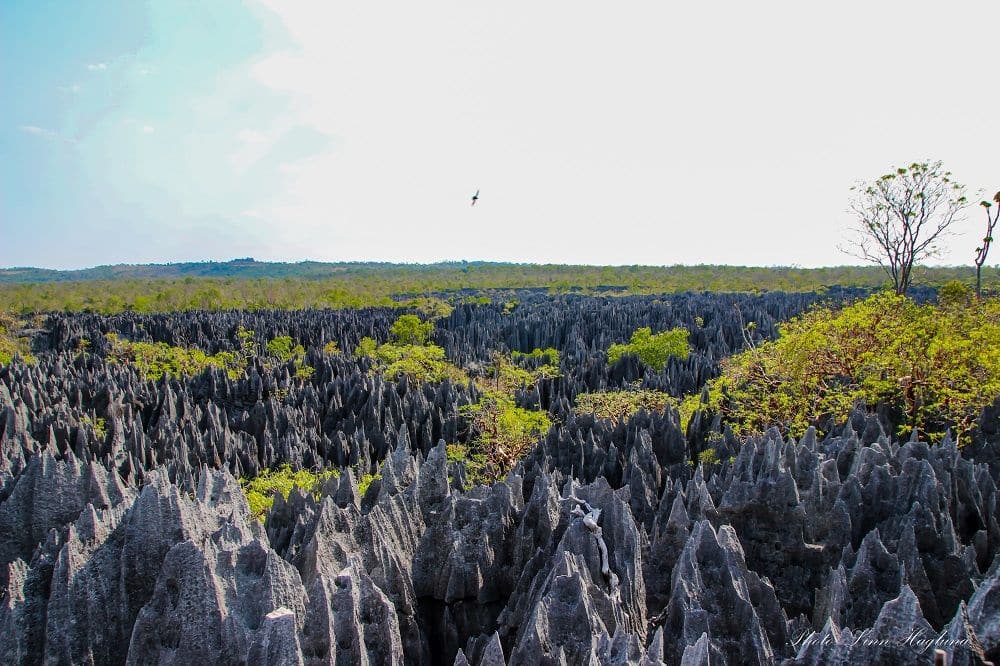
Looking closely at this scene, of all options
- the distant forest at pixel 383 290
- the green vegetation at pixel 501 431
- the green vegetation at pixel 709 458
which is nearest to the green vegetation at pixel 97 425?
the green vegetation at pixel 501 431

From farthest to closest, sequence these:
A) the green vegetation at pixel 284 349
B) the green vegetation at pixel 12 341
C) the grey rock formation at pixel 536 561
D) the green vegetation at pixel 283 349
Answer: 1. the green vegetation at pixel 283 349
2. the green vegetation at pixel 284 349
3. the green vegetation at pixel 12 341
4. the grey rock formation at pixel 536 561

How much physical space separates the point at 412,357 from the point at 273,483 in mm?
20613

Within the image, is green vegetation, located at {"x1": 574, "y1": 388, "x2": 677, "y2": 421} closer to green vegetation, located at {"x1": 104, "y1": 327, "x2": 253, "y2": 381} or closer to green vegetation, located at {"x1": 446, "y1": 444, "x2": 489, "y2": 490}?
green vegetation, located at {"x1": 446, "y1": 444, "x2": 489, "y2": 490}

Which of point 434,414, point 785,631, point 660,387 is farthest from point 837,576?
point 660,387

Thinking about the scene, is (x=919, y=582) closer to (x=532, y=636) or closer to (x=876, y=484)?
(x=876, y=484)

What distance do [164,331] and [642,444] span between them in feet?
165

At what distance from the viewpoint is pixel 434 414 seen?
23062mm

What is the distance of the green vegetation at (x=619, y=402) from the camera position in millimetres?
22125

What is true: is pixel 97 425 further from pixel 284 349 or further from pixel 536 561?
pixel 284 349

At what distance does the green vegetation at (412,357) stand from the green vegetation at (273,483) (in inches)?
499

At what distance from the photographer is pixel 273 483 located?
17016 millimetres

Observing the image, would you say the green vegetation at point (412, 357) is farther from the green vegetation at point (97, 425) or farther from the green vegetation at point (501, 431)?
the green vegetation at point (97, 425)

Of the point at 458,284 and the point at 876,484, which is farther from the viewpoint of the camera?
the point at 458,284

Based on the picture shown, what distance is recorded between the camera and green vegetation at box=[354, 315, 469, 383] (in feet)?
113
